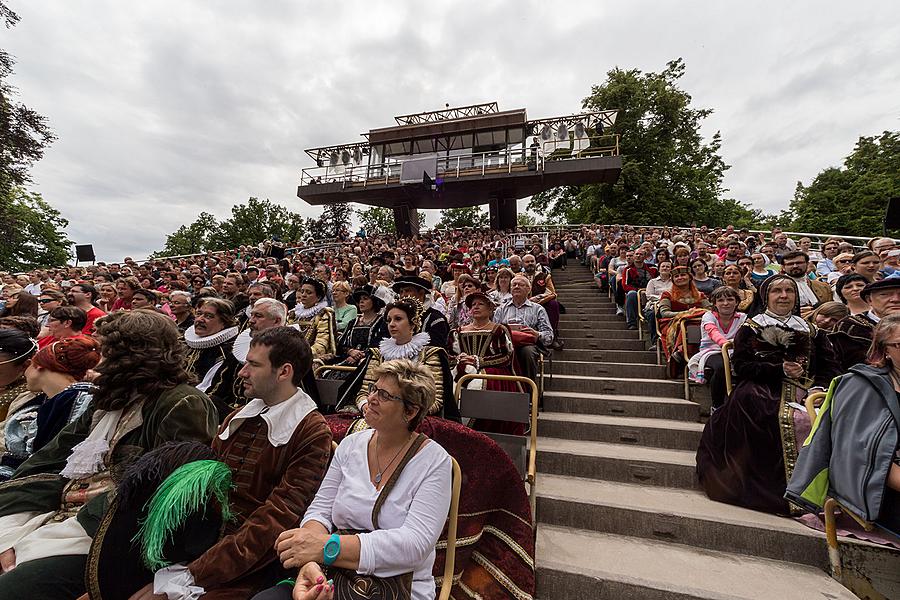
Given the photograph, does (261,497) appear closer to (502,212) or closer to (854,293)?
(854,293)

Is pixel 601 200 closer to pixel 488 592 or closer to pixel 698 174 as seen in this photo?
pixel 698 174

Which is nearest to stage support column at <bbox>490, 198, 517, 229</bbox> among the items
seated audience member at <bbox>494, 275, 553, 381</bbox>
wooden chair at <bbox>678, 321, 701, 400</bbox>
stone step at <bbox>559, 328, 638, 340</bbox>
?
stone step at <bbox>559, 328, 638, 340</bbox>

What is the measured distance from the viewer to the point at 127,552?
154cm

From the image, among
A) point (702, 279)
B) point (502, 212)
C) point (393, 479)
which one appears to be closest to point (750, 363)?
point (393, 479)

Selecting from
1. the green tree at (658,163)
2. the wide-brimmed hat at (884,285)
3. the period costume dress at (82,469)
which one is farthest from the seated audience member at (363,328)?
the green tree at (658,163)

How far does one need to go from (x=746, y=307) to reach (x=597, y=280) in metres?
5.32

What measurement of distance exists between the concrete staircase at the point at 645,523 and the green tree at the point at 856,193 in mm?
26065

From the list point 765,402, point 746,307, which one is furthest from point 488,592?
point 746,307

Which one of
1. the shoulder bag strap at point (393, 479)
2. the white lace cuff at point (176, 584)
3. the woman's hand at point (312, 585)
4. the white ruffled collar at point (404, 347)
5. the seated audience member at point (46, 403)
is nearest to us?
the woman's hand at point (312, 585)

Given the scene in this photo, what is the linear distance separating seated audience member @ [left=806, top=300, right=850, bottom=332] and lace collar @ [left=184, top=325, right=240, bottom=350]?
5474mm

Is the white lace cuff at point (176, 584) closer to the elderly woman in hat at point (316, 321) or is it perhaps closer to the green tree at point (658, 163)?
the elderly woman in hat at point (316, 321)

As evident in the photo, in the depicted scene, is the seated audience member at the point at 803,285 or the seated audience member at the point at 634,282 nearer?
the seated audience member at the point at 803,285

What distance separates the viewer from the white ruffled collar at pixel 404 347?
10.8 ft

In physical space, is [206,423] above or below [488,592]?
above
